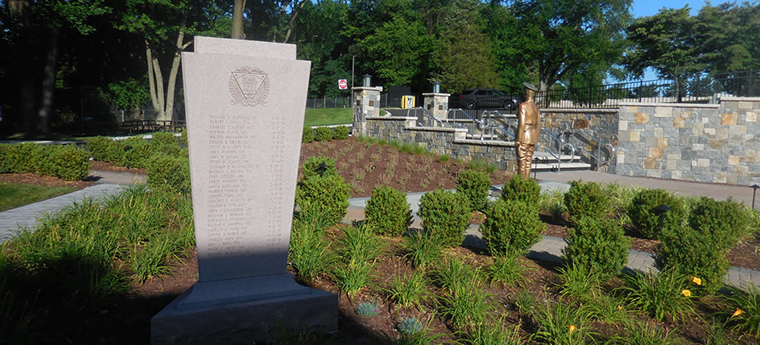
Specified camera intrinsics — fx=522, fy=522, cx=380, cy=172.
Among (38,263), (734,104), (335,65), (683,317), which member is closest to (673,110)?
(734,104)

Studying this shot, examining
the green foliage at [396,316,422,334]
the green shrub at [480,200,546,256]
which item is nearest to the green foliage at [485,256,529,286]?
the green shrub at [480,200,546,256]

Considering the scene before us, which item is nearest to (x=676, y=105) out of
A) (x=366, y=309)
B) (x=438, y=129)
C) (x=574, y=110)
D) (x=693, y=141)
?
(x=693, y=141)

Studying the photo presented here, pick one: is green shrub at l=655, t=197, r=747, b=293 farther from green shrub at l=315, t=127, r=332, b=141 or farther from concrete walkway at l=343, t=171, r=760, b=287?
green shrub at l=315, t=127, r=332, b=141

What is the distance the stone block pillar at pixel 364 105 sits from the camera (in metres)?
21.9

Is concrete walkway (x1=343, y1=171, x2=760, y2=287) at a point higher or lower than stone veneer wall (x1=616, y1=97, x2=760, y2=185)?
lower

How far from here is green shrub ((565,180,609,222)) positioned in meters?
8.50

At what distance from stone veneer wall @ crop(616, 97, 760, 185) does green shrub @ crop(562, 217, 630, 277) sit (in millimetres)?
12980

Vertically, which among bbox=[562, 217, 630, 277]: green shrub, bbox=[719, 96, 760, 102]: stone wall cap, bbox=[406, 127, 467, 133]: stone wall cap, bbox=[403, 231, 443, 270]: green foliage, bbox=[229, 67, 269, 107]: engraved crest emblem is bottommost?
bbox=[403, 231, 443, 270]: green foliage

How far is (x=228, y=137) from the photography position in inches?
169

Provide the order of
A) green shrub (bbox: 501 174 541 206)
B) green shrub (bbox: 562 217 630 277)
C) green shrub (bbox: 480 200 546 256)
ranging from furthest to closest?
green shrub (bbox: 501 174 541 206)
green shrub (bbox: 480 200 546 256)
green shrub (bbox: 562 217 630 277)

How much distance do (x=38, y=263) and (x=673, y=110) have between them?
1752 cm

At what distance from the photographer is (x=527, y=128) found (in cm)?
1130

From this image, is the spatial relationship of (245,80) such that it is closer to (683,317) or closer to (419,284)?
(419,284)

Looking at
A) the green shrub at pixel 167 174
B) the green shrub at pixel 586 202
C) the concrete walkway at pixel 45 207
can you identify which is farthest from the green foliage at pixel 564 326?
the green shrub at pixel 167 174
